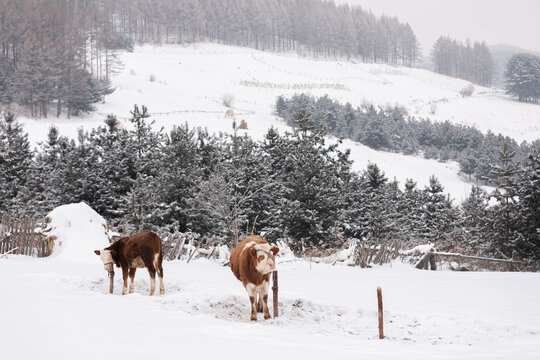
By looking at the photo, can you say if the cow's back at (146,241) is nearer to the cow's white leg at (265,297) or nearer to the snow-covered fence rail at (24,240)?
the cow's white leg at (265,297)

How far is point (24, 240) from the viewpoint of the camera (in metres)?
15.4

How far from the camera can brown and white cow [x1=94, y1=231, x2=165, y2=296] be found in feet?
33.1

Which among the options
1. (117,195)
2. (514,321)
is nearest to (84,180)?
(117,195)

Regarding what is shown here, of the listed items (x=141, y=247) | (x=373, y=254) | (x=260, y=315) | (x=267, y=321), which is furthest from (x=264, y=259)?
(x=373, y=254)

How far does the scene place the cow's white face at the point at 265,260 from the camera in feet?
26.9

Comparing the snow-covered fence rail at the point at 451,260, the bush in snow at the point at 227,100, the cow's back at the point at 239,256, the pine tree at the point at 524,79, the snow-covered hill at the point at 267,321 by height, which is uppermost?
the pine tree at the point at 524,79

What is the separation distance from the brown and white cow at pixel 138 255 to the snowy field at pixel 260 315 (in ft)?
1.72

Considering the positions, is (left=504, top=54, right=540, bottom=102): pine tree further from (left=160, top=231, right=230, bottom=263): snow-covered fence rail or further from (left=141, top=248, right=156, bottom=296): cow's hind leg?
(left=141, top=248, right=156, bottom=296): cow's hind leg

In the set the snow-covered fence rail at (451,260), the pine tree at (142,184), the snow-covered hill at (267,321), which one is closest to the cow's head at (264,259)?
the snow-covered hill at (267,321)

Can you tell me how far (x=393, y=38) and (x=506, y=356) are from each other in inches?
6980

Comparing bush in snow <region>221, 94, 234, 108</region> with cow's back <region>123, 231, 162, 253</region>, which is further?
bush in snow <region>221, 94, 234, 108</region>

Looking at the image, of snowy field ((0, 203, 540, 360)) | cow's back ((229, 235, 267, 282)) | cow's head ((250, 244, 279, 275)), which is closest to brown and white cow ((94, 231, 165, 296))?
snowy field ((0, 203, 540, 360))

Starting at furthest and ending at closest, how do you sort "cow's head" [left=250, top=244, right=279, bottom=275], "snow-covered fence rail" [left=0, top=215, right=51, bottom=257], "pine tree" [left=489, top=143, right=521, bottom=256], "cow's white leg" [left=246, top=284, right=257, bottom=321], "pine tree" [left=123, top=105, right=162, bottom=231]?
"pine tree" [left=123, top=105, right=162, bottom=231], "pine tree" [left=489, top=143, right=521, bottom=256], "snow-covered fence rail" [left=0, top=215, right=51, bottom=257], "cow's white leg" [left=246, top=284, right=257, bottom=321], "cow's head" [left=250, top=244, right=279, bottom=275]

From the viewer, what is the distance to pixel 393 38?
169875mm
